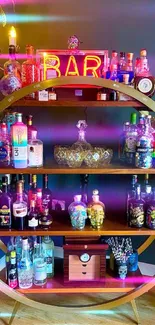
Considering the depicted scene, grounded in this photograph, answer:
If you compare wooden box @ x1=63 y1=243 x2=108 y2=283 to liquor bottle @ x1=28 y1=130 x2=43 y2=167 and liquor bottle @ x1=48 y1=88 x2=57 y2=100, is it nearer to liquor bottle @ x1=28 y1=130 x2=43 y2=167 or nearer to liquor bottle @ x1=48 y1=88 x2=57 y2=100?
liquor bottle @ x1=28 y1=130 x2=43 y2=167

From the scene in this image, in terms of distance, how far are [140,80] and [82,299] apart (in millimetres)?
1290

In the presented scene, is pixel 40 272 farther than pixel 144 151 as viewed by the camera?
Yes

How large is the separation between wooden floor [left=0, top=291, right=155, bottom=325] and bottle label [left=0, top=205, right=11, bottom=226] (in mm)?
552

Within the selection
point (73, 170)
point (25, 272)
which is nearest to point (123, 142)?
point (73, 170)

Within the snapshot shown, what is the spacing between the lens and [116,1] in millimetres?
2090

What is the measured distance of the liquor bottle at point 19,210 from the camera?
1.78m

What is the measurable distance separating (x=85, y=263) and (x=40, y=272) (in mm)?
244

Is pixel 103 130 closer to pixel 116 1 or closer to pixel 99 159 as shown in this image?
pixel 99 159

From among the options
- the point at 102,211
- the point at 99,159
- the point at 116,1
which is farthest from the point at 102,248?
the point at 116,1

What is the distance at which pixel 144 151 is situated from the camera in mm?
1735

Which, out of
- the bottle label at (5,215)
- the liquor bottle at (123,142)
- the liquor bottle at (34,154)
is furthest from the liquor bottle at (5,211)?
the liquor bottle at (123,142)

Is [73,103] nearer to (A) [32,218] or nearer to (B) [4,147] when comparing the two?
(B) [4,147]

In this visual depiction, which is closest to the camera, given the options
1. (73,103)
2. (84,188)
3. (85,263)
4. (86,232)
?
(73,103)

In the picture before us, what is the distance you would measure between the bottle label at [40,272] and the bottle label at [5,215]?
287 millimetres
